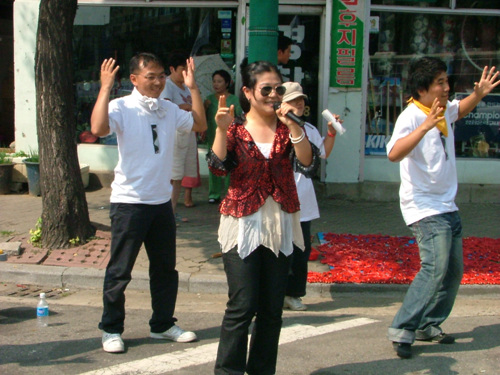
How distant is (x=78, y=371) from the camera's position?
179 inches

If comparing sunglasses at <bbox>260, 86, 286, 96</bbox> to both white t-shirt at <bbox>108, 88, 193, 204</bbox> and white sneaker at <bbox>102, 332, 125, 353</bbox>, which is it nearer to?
white t-shirt at <bbox>108, 88, 193, 204</bbox>

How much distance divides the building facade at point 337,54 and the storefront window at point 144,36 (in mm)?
14

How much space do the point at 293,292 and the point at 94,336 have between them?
1.60 metres

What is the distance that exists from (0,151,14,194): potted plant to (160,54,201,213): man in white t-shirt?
8.82ft

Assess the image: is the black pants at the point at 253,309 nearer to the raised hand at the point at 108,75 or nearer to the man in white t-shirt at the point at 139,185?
the man in white t-shirt at the point at 139,185

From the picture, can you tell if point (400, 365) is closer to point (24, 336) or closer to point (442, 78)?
point (442, 78)

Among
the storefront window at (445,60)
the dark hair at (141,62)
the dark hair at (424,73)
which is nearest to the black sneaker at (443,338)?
the dark hair at (424,73)

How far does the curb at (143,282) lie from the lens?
21.2 ft

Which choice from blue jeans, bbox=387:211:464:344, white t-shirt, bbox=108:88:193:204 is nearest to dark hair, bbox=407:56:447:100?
blue jeans, bbox=387:211:464:344

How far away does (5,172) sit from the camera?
10.2 metres

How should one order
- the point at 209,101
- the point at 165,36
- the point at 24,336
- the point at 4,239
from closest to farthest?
the point at 24,336, the point at 4,239, the point at 209,101, the point at 165,36

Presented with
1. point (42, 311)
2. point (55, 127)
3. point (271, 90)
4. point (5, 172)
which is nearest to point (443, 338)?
point (271, 90)

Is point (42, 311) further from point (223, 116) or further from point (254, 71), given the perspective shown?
point (254, 71)

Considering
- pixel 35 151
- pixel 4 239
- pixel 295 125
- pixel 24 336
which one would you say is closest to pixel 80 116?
pixel 35 151
